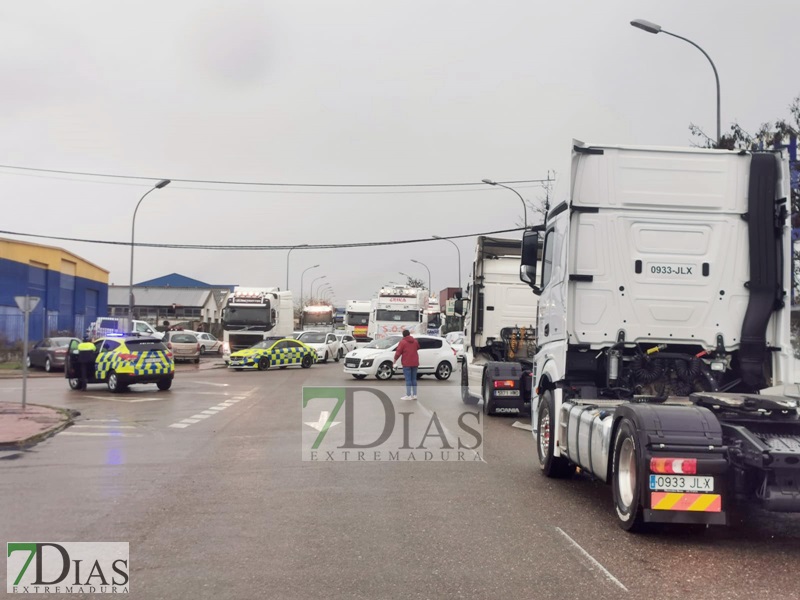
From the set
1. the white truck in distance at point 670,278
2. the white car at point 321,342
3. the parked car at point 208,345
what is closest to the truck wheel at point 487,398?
the white truck in distance at point 670,278

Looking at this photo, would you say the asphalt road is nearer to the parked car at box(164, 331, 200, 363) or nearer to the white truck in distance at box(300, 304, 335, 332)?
the parked car at box(164, 331, 200, 363)

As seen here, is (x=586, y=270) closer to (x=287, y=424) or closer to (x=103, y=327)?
(x=287, y=424)

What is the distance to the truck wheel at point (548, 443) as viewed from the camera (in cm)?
958

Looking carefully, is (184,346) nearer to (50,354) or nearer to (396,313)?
(50,354)

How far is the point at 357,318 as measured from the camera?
5184 centimetres

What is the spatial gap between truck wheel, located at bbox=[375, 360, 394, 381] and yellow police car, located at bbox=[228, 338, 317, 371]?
7894mm

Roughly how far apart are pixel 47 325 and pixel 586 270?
42.1 m

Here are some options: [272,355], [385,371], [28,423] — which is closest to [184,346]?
[272,355]

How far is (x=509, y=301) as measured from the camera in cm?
1972

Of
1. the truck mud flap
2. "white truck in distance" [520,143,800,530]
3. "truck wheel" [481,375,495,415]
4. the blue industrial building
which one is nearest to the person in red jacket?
"truck wheel" [481,375,495,415]

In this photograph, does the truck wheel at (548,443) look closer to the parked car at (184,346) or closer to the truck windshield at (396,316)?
the truck windshield at (396,316)

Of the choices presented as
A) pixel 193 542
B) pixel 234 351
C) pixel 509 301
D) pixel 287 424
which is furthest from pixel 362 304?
pixel 193 542

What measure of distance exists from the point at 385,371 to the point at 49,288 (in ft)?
87.1

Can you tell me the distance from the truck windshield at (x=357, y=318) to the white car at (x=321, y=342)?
Answer: 7584 mm
